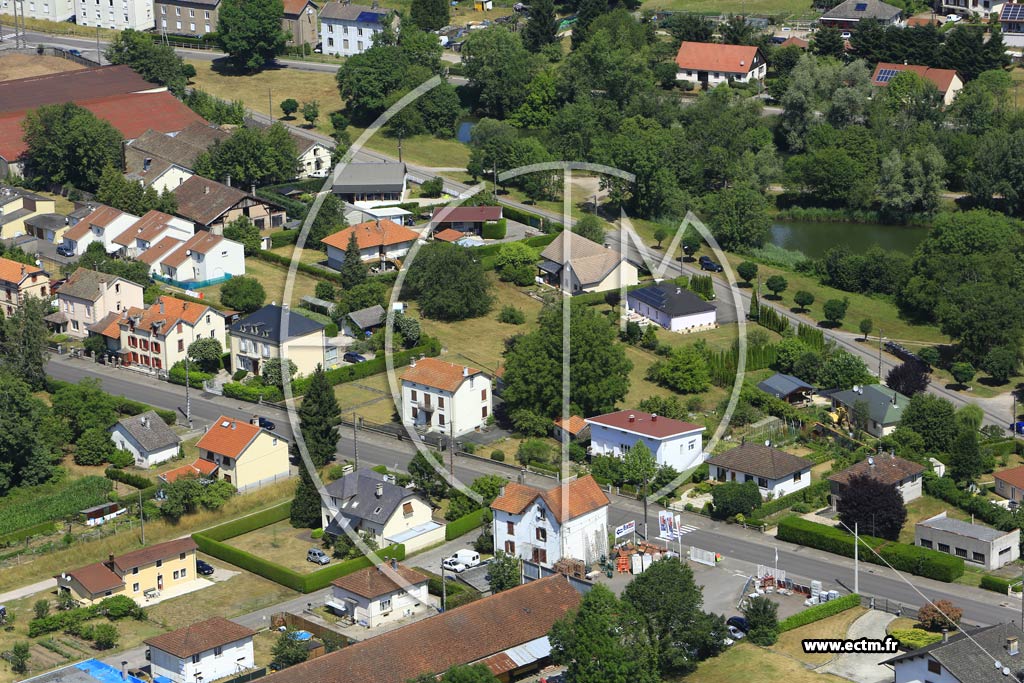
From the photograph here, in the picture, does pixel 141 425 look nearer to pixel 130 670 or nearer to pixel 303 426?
pixel 303 426

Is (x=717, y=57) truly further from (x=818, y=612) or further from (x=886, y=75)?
(x=818, y=612)

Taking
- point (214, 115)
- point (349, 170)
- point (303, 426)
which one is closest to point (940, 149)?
point (349, 170)

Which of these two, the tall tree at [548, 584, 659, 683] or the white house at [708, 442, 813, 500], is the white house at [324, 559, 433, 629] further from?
the white house at [708, 442, 813, 500]

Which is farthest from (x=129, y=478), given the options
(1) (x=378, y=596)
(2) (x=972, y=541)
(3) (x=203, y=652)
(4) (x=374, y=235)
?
(2) (x=972, y=541)

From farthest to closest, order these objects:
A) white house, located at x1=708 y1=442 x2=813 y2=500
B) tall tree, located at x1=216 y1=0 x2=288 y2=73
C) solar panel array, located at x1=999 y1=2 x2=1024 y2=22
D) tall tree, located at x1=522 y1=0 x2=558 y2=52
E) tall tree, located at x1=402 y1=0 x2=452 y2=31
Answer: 1. tall tree, located at x1=402 y1=0 x2=452 y2=31
2. solar panel array, located at x1=999 y1=2 x2=1024 y2=22
3. tall tree, located at x1=522 y1=0 x2=558 y2=52
4. tall tree, located at x1=216 y1=0 x2=288 y2=73
5. white house, located at x1=708 y1=442 x2=813 y2=500

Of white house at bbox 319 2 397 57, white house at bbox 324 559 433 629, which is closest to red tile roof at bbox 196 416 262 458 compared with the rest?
white house at bbox 324 559 433 629

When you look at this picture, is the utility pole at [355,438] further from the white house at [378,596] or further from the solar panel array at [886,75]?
the solar panel array at [886,75]
